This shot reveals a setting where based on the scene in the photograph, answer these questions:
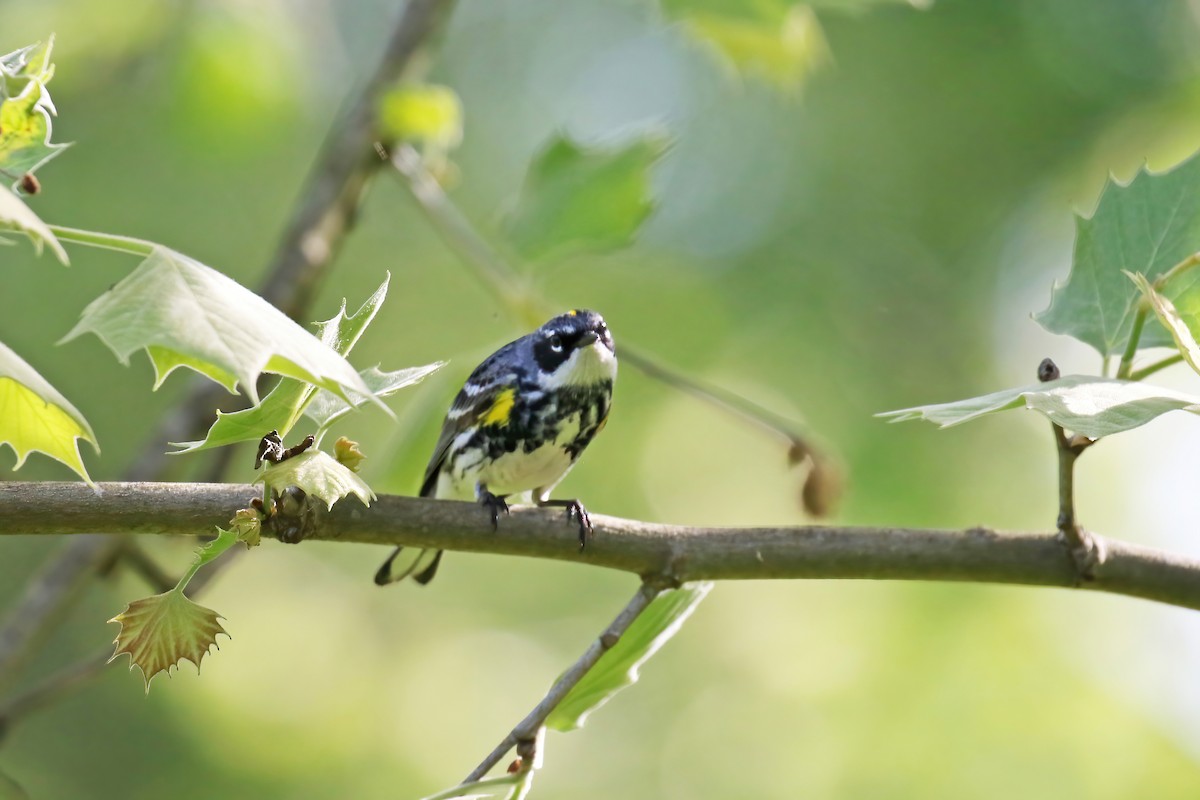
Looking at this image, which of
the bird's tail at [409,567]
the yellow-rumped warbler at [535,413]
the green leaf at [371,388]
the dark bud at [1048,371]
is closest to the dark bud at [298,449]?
the green leaf at [371,388]

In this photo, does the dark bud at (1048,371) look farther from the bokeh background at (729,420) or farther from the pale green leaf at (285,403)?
the bokeh background at (729,420)

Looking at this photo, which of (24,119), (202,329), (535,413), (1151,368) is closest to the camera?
(202,329)

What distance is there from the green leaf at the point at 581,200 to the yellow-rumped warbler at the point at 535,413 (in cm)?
71

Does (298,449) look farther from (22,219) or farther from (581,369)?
(581,369)

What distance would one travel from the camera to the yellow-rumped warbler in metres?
3.25

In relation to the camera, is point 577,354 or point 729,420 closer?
point 577,354

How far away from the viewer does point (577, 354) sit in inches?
128

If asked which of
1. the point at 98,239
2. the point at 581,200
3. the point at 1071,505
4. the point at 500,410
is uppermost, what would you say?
the point at 581,200

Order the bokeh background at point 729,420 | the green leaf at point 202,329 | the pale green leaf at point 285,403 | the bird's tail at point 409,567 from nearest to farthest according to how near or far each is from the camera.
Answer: the green leaf at point 202,329
the pale green leaf at point 285,403
the bird's tail at point 409,567
the bokeh background at point 729,420

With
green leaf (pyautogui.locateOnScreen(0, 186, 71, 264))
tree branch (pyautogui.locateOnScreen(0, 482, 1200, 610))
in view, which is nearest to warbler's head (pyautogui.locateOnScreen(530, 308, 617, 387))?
tree branch (pyautogui.locateOnScreen(0, 482, 1200, 610))

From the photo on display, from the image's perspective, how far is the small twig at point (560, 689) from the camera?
1336 millimetres

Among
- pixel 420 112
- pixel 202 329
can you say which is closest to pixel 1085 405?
pixel 202 329

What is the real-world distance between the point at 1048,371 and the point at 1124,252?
10.6 inches

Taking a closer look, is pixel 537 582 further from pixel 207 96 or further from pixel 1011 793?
pixel 207 96
